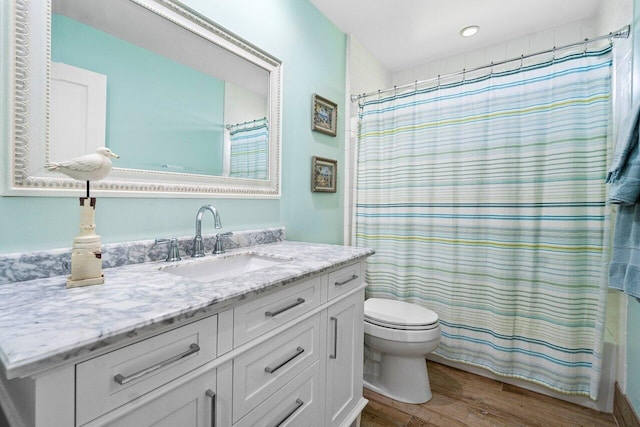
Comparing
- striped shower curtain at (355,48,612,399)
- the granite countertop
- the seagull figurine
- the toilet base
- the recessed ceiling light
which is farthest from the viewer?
the recessed ceiling light

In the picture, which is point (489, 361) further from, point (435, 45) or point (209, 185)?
point (435, 45)

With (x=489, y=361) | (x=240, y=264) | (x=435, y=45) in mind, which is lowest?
(x=489, y=361)

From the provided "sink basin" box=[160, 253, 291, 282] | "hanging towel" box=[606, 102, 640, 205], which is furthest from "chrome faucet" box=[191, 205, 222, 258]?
"hanging towel" box=[606, 102, 640, 205]

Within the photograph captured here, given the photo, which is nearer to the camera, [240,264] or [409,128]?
[240,264]

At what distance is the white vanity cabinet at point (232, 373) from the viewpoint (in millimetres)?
527

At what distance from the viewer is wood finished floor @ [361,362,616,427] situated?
155 cm

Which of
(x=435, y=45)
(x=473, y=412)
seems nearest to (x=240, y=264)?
(x=473, y=412)

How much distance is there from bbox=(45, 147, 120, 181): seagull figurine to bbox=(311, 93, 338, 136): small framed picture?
135 cm

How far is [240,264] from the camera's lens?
138cm

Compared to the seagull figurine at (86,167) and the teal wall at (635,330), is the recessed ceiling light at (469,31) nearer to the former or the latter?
the teal wall at (635,330)

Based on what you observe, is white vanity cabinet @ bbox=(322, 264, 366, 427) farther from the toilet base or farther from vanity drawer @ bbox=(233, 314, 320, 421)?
the toilet base

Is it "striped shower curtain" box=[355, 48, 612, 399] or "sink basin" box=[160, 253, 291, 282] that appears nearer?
"sink basin" box=[160, 253, 291, 282]

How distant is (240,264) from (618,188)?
1586 mm

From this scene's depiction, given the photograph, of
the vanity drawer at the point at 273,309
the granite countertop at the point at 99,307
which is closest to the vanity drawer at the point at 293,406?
the vanity drawer at the point at 273,309
